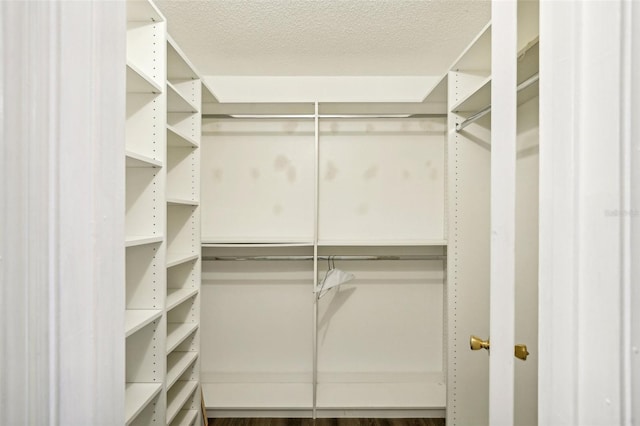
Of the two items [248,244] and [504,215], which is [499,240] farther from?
[248,244]

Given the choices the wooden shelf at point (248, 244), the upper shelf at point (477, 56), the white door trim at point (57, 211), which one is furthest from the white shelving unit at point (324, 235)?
the white door trim at point (57, 211)

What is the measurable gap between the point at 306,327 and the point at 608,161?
243cm

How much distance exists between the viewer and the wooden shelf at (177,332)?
71.7 inches

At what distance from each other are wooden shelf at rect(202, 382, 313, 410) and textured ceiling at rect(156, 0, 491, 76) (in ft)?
7.39

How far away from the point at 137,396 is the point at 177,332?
1.70 feet

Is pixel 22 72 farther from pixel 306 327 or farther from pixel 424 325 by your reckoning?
pixel 424 325

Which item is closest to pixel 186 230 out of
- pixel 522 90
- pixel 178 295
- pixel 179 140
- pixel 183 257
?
pixel 183 257

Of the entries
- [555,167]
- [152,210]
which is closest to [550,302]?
[555,167]

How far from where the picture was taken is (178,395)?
198 centimetres

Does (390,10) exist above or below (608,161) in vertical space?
above

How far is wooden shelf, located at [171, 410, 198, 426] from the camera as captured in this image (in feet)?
6.55

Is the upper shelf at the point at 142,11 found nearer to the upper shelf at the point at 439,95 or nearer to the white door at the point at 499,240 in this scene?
the white door at the point at 499,240

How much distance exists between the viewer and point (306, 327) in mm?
2689

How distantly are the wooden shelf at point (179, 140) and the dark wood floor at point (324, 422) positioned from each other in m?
1.81
